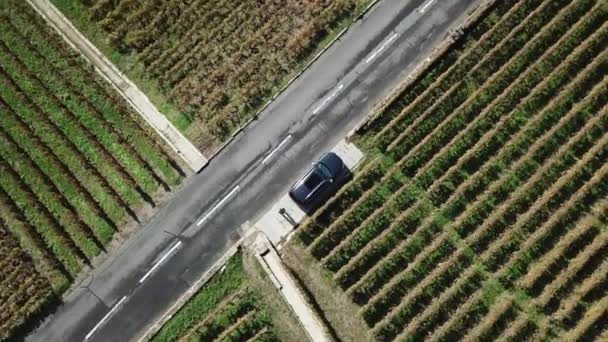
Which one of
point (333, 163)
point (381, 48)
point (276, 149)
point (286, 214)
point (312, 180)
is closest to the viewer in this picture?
point (312, 180)

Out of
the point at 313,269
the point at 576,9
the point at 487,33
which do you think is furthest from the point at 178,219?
the point at 576,9

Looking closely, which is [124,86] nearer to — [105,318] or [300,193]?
[300,193]

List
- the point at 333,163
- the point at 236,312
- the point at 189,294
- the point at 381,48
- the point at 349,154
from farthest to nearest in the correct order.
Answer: the point at 381,48 < the point at 349,154 < the point at 333,163 < the point at 189,294 < the point at 236,312

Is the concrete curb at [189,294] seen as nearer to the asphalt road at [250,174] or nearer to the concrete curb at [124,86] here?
the asphalt road at [250,174]

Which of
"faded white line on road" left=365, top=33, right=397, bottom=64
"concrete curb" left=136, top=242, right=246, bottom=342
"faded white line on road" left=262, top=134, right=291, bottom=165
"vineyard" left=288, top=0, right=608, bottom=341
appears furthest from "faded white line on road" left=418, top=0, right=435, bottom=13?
"concrete curb" left=136, top=242, right=246, bottom=342

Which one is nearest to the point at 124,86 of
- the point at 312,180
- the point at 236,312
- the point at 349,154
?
the point at 312,180

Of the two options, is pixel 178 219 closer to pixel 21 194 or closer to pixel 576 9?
pixel 21 194

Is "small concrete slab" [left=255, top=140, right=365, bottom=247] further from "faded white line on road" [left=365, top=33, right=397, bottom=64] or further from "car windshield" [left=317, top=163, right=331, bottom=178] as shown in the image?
"faded white line on road" [left=365, top=33, right=397, bottom=64]
